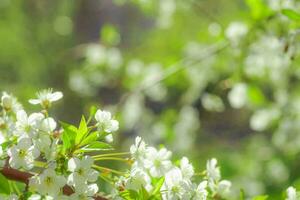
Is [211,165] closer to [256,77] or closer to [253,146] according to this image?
[256,77]

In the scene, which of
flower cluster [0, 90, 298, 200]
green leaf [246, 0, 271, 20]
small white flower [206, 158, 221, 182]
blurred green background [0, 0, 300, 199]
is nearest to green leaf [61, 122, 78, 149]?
flower cluster [0, 90, 298, 200]

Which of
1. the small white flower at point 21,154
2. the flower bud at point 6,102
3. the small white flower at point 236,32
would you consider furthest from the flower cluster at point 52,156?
the small white flower at point 236,32

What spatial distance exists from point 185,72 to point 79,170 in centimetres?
192

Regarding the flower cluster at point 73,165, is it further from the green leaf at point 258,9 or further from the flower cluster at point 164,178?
the green leaf at point 258,9

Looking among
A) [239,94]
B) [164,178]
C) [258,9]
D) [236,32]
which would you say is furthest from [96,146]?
[239,94]

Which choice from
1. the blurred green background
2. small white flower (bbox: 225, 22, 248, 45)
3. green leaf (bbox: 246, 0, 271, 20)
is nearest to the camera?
green leaf (bbox: 246, 0, 271, 20)

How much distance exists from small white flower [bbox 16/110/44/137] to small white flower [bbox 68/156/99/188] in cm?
8

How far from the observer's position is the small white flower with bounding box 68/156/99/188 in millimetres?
896

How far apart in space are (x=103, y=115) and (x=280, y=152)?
2.29 m

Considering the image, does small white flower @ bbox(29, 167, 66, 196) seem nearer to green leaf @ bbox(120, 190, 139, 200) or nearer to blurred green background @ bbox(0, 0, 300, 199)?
green leaf @ bbox(120, 190, 139, 200)

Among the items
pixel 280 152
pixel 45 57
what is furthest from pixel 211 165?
pixel 45 57

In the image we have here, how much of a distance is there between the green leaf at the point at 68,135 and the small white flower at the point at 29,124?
0.13 ft

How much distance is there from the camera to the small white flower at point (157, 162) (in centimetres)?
100

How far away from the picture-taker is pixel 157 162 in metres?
1.02
